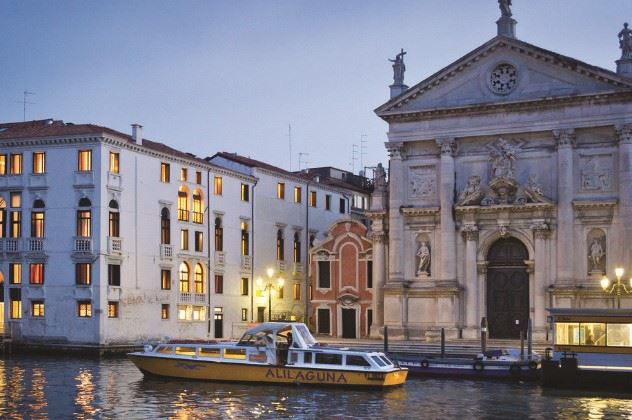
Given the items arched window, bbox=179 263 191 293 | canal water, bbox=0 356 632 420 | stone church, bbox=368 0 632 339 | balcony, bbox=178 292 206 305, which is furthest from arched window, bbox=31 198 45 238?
stone church, bbox=368 0 632 339

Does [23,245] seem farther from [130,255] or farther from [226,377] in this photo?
[226,377]

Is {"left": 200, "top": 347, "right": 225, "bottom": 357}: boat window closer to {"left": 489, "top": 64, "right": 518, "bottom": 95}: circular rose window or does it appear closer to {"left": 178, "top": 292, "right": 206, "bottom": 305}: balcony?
{"left": 178, "top": 292, "right": 206, "bottom": 305}: balcony

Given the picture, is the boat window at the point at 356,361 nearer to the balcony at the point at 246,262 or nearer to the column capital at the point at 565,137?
the column capital at the point at 565,137

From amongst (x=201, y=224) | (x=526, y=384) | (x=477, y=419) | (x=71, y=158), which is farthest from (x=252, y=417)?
(x=201, y=224)

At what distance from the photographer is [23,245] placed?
50.3 m

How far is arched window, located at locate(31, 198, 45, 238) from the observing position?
50.2 meters

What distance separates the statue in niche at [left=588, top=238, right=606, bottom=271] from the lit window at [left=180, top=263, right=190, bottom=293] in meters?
20.5

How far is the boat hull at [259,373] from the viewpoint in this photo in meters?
33.5

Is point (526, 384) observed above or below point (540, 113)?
below

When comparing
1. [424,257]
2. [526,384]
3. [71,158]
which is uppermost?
[71,158]

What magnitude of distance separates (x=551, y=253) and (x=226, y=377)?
676 inches

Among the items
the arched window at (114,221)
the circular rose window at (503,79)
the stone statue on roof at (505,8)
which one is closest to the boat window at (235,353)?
the arched window at (114,221)

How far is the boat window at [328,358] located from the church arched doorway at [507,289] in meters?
14.8

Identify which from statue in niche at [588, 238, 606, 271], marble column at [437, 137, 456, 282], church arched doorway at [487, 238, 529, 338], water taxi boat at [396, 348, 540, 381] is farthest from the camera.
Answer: marble column at [437, 137, 456, 282]
